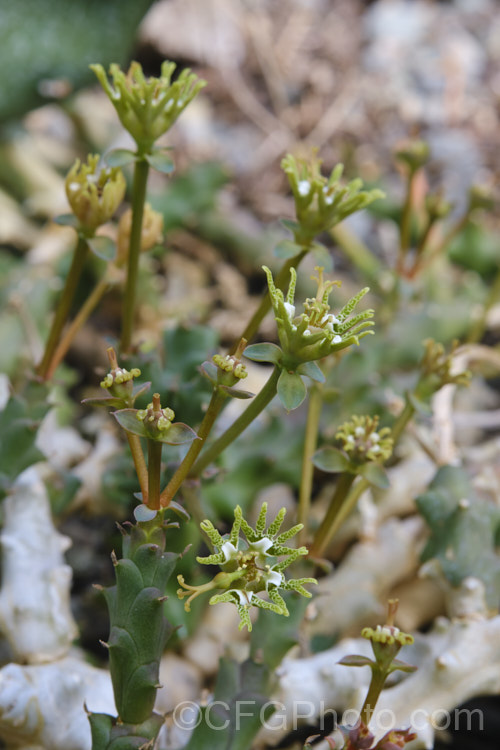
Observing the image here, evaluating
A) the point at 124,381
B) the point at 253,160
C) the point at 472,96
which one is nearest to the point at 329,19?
the point at 472,96

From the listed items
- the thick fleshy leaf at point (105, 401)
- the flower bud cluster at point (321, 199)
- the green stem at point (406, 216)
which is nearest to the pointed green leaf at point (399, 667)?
the thick fleshy leaf at point (105, 401)

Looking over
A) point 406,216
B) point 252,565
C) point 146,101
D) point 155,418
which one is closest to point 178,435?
point 155,418

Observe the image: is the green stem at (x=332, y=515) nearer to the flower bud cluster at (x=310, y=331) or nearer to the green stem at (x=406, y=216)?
the flower bud cluster at (x=310, y=331)

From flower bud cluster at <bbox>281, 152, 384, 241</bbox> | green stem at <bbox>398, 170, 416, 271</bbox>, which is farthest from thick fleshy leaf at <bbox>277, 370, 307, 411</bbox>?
green stem at <bbox>398, 170, 416, 271</bbox>

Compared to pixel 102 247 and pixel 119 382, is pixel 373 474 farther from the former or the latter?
pixel 102 247

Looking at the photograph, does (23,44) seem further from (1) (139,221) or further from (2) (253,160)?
(1) (139,221)
